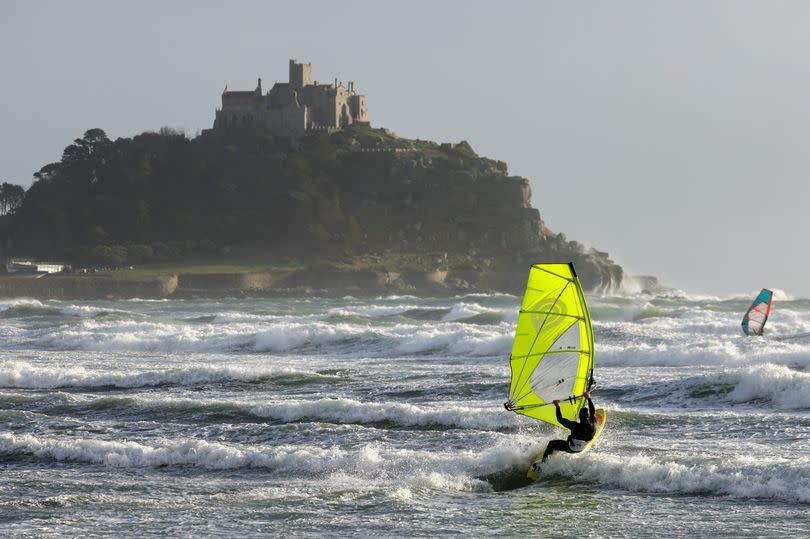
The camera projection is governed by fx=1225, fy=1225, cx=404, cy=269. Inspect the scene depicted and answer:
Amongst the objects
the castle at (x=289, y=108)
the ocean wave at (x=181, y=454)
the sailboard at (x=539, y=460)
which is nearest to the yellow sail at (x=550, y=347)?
the sailboard at (x=539, y=460)

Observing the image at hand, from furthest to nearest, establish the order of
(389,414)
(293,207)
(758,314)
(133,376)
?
(293,207) → (758,314) → (133,376) → (389,414)

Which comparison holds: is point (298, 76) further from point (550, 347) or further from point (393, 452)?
point (550, 347)

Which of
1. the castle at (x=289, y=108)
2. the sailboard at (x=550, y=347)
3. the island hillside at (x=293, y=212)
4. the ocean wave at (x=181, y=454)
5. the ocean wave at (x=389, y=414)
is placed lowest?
the ocean wave at (x=181, y=454)

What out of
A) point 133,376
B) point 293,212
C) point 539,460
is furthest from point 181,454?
point 293,212

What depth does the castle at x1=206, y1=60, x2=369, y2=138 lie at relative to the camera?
152625 millimetres

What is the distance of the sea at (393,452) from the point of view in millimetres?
14047

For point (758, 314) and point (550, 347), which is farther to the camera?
point (758, 314)

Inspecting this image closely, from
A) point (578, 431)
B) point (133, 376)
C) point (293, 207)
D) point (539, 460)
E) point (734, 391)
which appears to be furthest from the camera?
point (293, 207)

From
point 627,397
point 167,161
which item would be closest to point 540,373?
point 627,397

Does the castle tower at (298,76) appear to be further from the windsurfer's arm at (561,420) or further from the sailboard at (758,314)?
the windsurfer's arm at (561,420)

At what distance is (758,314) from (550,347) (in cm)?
2762

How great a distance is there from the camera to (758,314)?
1630 inches

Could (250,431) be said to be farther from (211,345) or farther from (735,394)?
(211,345)

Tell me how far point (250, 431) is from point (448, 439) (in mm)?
3347
